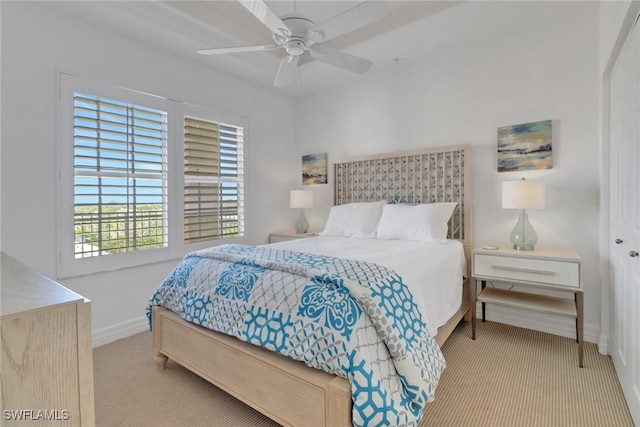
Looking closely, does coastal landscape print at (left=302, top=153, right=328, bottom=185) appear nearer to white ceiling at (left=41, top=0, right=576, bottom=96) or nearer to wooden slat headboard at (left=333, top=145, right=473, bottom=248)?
wooden slat headboard at (left=333, top=145, right=473, bottom=248)

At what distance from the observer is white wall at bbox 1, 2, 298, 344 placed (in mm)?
2258

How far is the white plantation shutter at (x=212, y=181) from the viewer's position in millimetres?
3328

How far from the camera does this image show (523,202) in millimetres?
2439

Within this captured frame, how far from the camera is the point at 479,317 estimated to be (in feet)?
9.95

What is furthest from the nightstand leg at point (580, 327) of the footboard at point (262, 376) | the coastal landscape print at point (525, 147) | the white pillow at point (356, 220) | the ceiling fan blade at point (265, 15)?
the ceiling fan blade at point (265, 15)

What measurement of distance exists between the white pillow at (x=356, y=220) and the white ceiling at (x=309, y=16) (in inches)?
63.4

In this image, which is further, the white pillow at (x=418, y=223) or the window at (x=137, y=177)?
the white pillow at (x=418, y=223)

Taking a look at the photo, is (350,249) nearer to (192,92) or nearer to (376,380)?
(376,380)

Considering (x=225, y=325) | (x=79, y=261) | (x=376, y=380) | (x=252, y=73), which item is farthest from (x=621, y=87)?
(x=79, y=261)

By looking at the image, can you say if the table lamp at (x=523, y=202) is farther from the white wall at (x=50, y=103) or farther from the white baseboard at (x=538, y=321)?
the white wall at (x=50, y=103)

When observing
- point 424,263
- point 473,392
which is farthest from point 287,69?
point 473,392

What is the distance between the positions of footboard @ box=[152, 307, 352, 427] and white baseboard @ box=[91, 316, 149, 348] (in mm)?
914

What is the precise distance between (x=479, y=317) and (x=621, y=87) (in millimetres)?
2140

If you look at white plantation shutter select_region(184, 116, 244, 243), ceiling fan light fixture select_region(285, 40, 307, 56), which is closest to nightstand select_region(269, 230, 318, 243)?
white plantation shutter select_region(184, 116, 244, 243)
